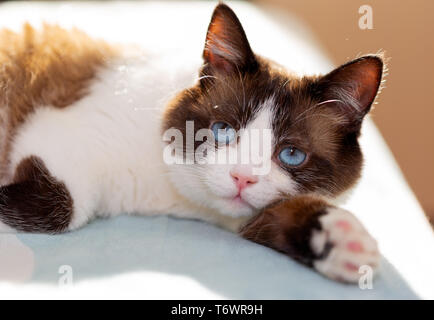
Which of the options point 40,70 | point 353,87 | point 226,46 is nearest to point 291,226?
point 353,87

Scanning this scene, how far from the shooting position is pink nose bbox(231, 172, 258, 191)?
1182mm

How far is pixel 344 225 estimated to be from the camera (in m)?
1.01

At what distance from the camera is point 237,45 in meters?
1.34

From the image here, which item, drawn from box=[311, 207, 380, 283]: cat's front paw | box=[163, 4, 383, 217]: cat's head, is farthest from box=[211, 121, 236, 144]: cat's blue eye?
box=[311, 207, 380, 283]: cat's front paw

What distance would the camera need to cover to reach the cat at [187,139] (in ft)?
4.04

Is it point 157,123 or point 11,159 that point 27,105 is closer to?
point 11,159

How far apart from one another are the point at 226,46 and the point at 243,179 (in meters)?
0.41

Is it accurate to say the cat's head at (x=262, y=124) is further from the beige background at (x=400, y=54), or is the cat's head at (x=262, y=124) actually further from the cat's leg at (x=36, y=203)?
the beige background at (x=400, y=54)

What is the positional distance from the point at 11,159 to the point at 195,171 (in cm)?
58

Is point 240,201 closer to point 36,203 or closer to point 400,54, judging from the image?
point 36,203

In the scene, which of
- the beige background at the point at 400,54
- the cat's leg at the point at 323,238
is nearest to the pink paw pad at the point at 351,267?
the cat's leg at the point at 323,238

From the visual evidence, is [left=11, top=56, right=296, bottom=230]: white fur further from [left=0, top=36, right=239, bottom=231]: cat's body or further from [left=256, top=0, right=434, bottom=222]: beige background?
[left=256, top=0, right=434, bottom=222]: beige background
